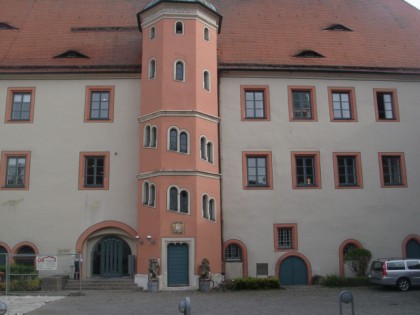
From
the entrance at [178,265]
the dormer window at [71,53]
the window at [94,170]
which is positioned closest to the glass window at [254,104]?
the window at [94,170]

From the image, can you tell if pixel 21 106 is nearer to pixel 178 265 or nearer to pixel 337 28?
pixel 178 265

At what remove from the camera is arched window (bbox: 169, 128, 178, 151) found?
21.8 m

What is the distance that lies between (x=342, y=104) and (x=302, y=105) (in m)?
2.20

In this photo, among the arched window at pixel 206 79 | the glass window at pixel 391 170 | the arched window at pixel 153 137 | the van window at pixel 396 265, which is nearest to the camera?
the van window at pixel 396 265

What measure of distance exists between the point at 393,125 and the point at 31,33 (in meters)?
20.9

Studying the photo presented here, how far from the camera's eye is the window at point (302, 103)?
966 inches

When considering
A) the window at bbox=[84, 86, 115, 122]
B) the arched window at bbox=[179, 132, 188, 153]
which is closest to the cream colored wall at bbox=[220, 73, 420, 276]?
the arched window at bbox=[179, 132, 188, 153]

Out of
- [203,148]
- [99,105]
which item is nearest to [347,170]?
[203,148]

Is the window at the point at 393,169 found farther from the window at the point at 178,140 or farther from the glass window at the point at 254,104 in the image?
the window at the point at 178,140

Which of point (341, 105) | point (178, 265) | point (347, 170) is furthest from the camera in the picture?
point (341, 105)

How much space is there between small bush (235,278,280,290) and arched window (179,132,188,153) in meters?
6.30

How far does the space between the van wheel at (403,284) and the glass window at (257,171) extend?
7.56m

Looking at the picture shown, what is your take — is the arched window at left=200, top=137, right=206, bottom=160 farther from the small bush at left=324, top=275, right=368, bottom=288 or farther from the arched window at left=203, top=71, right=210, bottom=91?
the small bush at left=324, top=275, right=368, bottom=288

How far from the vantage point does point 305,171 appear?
79.0ft
